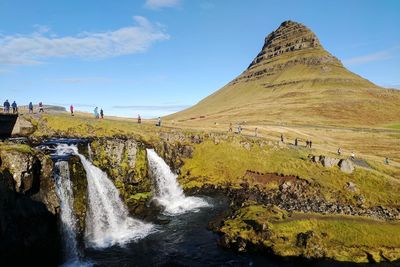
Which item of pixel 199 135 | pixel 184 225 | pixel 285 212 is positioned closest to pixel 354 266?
pixel 285 212

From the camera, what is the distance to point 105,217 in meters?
40.5

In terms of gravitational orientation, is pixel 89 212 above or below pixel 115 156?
below

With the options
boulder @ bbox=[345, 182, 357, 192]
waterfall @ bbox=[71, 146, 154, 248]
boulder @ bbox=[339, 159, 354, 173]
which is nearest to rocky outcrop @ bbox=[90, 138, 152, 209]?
waterfall @ bbox=[71, 146, 154, 248]

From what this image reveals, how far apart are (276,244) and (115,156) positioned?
80.6 feet

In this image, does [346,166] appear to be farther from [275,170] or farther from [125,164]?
[125,164]

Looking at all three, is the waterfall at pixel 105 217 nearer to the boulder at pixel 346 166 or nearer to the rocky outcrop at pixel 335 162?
the rocky outcrop at pixel 335 162

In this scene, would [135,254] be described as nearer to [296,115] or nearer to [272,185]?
[272,185]

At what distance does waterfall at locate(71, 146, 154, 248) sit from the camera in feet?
125

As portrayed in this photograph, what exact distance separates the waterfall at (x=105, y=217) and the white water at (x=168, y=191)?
705 centimetres

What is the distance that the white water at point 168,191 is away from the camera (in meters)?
49.4

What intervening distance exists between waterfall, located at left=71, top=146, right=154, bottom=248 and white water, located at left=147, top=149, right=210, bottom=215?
23.1 feet

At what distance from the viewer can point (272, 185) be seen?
56844 mm

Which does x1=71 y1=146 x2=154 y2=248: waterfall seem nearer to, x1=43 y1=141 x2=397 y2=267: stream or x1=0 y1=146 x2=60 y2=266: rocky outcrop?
x1=43 y1=141 x2=397 y2=267: stream

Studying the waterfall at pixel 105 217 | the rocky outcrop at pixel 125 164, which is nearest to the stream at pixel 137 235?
the waterfall at pixel 105 217
